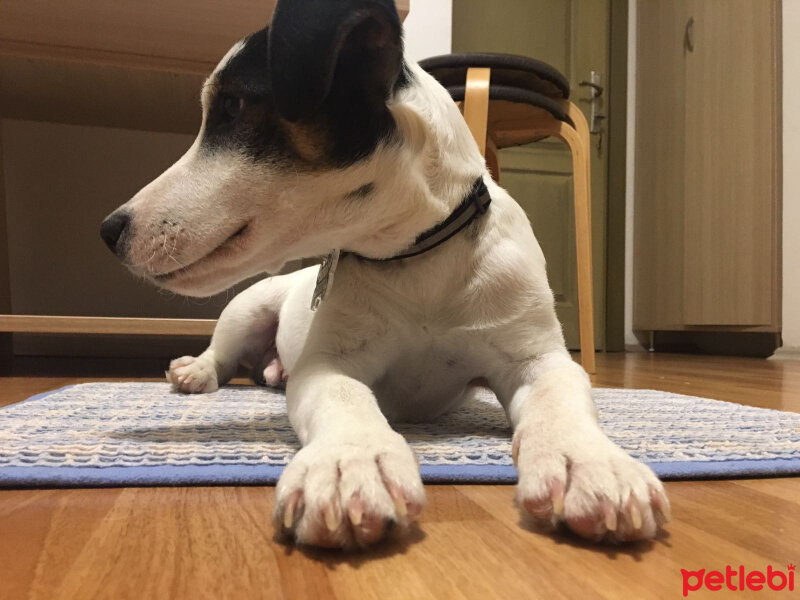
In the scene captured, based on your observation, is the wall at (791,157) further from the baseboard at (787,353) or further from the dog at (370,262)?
the dog at (370,262)

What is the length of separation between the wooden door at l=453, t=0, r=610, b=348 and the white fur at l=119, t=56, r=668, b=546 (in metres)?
3.14

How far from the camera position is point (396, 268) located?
107 centimetres

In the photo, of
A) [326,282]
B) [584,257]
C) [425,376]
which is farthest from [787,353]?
[326,282]

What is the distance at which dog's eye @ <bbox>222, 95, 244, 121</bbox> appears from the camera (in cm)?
96

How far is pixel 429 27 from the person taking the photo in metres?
3.44

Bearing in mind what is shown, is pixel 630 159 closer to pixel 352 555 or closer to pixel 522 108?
pixel 522 108

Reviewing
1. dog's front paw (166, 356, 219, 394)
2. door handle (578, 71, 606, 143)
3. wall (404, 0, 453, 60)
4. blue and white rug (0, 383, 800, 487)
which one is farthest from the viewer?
door handle (578, 71, 606, 143)

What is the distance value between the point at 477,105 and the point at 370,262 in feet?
3.48

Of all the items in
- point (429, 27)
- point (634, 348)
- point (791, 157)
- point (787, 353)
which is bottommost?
point (634, 348)

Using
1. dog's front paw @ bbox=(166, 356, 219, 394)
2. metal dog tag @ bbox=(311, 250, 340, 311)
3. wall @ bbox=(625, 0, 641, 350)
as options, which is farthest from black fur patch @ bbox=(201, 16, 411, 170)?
wall @ bbox=(625, 0, 641, 350)

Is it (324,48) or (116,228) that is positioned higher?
(324,48)

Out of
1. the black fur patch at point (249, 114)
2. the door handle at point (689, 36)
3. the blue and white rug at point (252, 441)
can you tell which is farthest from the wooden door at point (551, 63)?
the black fur patch at point (249, 114)

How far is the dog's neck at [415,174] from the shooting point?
0.95 metres

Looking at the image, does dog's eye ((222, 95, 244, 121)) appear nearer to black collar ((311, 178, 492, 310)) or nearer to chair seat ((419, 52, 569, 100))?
black collar ((311, 178, 492, 310))
